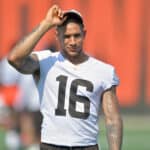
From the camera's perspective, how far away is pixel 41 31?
6.12 m

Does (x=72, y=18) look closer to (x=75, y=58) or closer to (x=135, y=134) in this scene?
(x=75, y=58)

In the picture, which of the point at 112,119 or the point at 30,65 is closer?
the point at 30,65

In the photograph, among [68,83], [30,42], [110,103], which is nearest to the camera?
[30,42]

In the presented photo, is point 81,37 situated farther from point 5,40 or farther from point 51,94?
point 5,40

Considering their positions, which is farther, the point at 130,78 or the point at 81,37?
the point at 130,78

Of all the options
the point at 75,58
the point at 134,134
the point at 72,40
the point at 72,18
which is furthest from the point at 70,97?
the point at 134,134

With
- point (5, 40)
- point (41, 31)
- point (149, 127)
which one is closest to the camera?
point (41, 31)

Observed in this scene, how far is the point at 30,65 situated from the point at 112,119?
67cm

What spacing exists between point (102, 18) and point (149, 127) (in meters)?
2.34

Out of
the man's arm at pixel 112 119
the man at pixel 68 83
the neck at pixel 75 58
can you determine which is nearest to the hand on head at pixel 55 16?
the man at pixel 68 83

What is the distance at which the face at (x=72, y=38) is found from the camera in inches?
242

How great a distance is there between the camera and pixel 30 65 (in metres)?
6.22

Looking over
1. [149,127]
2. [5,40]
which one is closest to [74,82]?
[149,127]

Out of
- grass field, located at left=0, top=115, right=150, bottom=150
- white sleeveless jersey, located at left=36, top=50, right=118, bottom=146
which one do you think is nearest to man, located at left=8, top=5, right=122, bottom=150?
white sleeveless jersey, located at left=36, top=50, right=118, bottom=146
